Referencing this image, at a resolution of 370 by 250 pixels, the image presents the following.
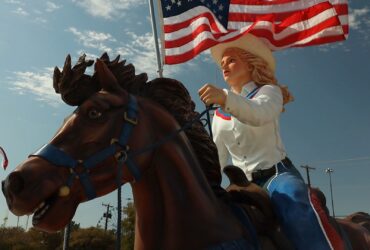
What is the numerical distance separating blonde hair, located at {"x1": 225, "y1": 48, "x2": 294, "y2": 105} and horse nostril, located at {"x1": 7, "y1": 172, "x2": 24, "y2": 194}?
7.78 ft

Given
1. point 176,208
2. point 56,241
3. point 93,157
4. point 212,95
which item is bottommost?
point 56,241

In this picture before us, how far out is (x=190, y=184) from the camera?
260 cm

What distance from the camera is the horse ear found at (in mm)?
2662

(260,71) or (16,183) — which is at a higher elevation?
(260,71)

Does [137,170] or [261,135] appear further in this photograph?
[261,135]

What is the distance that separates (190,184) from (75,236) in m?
40.8

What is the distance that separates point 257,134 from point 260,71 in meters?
0.77

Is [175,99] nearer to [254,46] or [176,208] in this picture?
[176,208]

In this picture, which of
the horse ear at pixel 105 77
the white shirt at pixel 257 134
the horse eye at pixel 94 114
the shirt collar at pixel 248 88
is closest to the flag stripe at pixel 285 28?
the shirt collar at pixel 248 88

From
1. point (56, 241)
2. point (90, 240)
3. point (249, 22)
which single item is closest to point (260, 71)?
point (249, 22)

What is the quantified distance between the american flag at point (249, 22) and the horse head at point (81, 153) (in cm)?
164

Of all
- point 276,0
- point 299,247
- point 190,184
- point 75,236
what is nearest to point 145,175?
point 190,184

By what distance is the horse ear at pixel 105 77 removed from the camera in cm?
266

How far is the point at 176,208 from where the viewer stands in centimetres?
251
